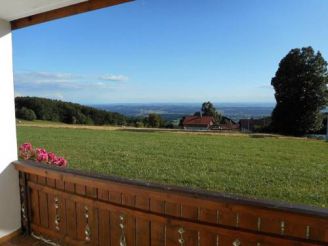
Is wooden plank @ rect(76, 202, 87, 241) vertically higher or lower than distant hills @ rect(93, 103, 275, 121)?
lower

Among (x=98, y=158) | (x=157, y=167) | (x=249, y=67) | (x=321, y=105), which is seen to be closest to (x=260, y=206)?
(x=157, y=167)

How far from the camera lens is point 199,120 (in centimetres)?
1320

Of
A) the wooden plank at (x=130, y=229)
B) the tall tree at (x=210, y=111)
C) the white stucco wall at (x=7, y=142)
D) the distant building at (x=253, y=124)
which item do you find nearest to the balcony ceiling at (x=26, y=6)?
the white stucco wall at (x=7, y=142)

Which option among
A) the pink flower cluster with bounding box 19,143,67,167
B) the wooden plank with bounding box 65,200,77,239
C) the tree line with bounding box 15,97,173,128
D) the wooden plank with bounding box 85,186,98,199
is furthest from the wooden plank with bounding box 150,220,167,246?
the tree line with bounding box 15,97,173,128

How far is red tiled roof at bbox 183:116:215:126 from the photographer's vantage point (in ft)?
43.0

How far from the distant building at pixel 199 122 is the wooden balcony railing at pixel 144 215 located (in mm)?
10908

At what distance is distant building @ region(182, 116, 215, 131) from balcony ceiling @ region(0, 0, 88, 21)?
11.1 meters

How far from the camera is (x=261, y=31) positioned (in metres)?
11.7

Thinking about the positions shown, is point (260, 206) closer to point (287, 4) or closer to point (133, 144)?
point (133, 144)

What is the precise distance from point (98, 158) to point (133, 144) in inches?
93.2

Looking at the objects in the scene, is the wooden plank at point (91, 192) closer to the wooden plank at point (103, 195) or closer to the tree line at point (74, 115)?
the wooden plank at point (103, 195)

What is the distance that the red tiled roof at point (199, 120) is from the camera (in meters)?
13.1

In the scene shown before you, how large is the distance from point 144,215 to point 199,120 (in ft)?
38.0

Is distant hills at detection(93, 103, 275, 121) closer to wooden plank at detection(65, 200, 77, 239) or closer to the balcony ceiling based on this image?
wooden plank at detection(65, 200, 77, 239)
